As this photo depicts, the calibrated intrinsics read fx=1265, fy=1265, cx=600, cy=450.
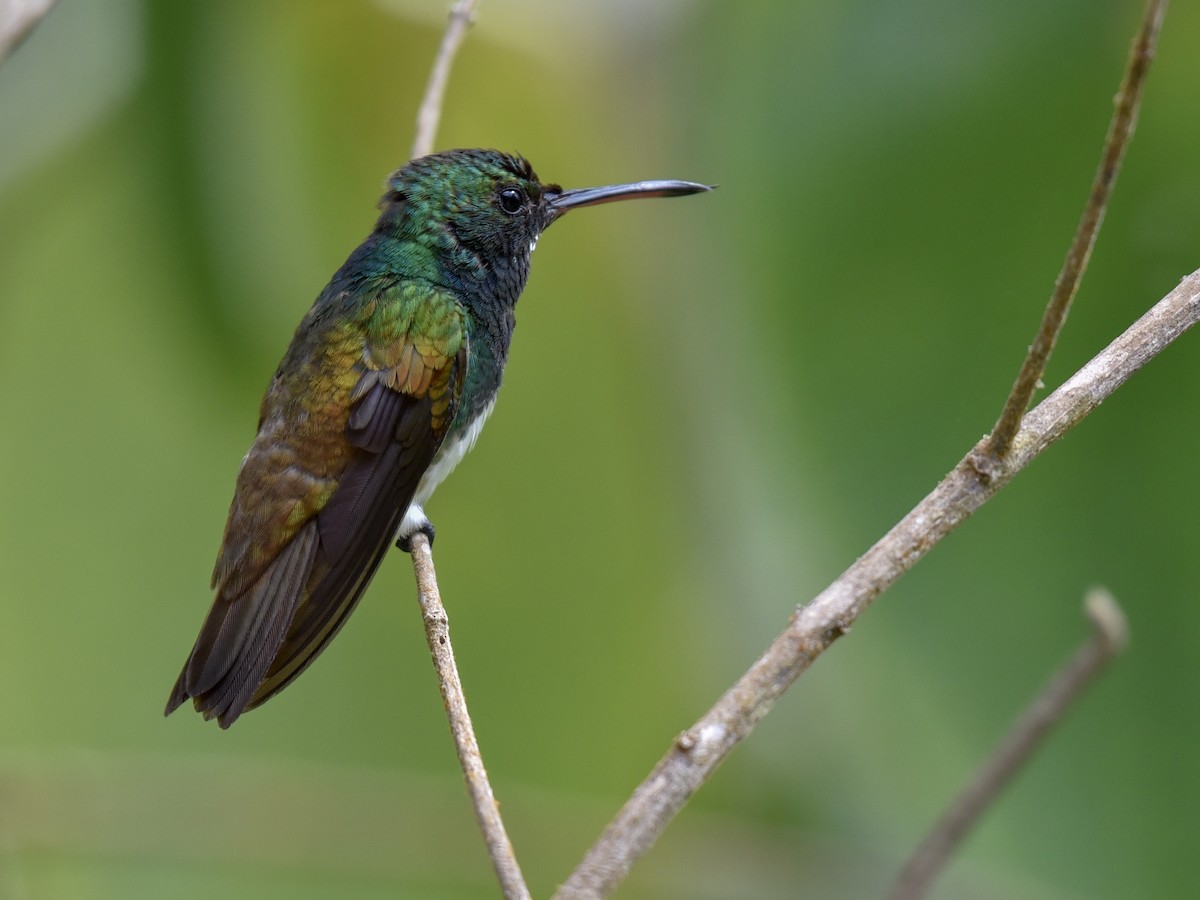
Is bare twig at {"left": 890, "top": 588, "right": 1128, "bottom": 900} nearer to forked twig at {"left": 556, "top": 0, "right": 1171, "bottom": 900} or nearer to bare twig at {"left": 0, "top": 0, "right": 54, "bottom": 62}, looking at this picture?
forked twig at {"left": 556, "top": 0, "right": 1171, "bottom": 900}

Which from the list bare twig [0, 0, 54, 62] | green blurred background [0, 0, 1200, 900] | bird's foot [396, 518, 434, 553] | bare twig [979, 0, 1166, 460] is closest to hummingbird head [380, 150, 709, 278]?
green blurred background [0, 0, 1200, 900]

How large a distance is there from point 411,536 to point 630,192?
72cm

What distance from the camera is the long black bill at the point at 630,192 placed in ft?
7.22

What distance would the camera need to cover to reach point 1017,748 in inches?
66.4

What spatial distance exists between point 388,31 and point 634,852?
82.0 inches

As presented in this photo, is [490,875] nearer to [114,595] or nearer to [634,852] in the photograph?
[114,595]

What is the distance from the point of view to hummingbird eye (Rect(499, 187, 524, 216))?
2.53 metres

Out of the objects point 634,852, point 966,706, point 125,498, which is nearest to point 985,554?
point 966,706

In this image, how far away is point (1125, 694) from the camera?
216 cm

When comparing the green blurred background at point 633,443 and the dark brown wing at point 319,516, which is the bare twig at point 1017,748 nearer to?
the green blurred background at point 633,443

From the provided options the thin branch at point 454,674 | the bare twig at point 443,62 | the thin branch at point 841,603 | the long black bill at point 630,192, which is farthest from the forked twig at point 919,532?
the bare twig at point 443,62

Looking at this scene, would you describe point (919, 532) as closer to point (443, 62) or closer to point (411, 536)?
point (411, 536)

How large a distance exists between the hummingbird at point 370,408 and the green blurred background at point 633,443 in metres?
0.27

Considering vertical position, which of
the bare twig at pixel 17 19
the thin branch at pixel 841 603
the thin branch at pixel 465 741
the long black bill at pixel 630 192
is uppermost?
the long black bill at pixel 630 192
